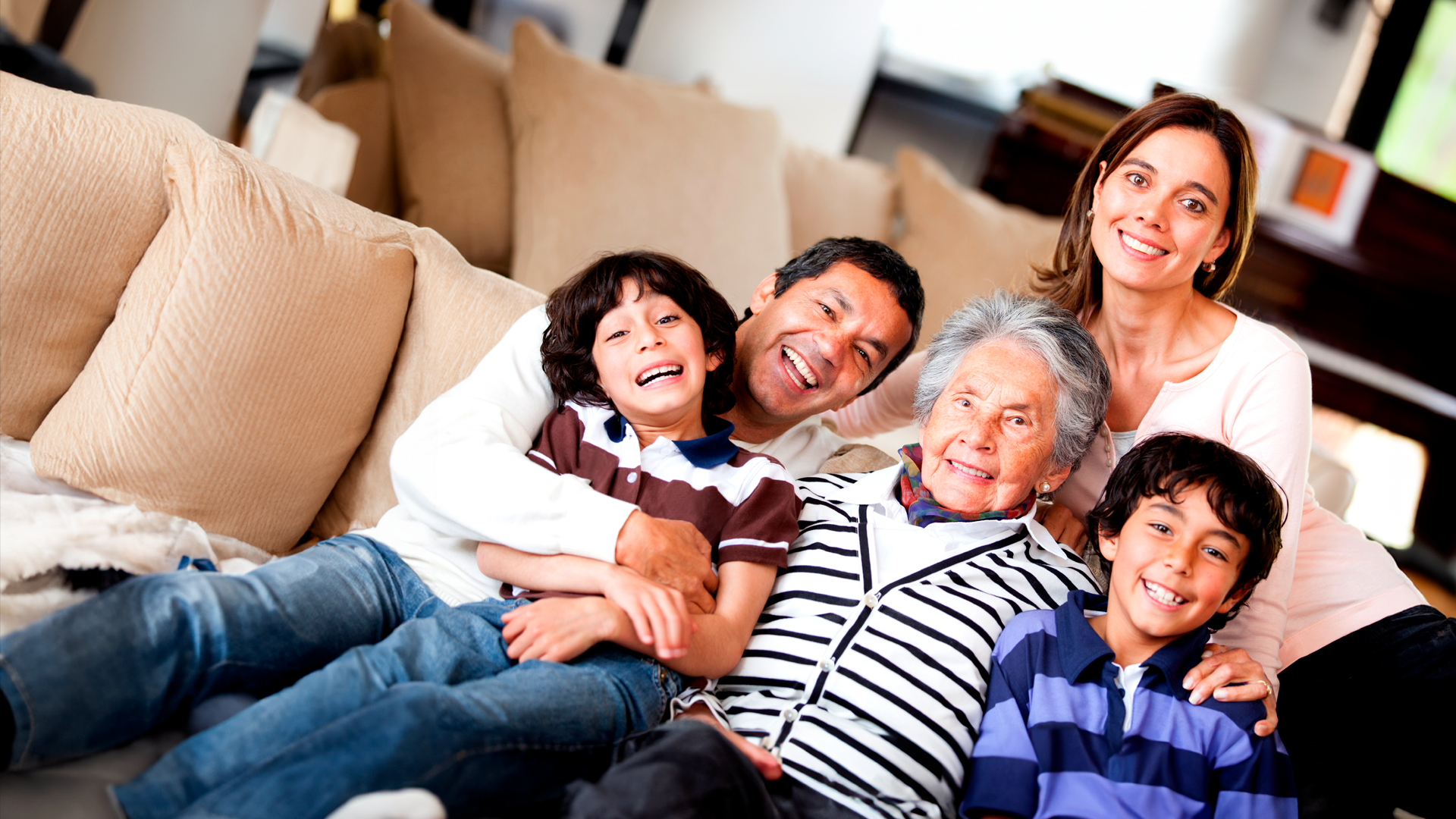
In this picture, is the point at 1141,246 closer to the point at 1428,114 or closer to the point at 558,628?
the point at 558,628

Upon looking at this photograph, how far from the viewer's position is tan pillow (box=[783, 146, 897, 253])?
2.91m

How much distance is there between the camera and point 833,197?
2.94m

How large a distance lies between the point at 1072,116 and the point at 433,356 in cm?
294

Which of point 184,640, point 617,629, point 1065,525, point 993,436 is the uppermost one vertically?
point 993,436

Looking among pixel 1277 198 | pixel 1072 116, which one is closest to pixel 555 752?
pixel 1072 116

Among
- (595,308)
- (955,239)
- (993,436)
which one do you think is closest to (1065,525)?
(993,436)

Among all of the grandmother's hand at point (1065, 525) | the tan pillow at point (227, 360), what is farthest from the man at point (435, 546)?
the grandmother's hand at point (1065, 525)

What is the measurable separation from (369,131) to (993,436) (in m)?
1.92

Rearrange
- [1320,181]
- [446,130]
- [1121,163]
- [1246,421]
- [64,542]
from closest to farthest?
[64,542]
[1246,421]
[1121,163]
[446,130]
[1320,181]

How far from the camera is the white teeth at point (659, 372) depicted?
4.17 feet

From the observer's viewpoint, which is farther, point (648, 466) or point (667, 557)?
point (648, 466)

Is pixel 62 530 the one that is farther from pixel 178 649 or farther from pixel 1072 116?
pixel 1072 116

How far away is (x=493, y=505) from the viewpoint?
1.17 meters

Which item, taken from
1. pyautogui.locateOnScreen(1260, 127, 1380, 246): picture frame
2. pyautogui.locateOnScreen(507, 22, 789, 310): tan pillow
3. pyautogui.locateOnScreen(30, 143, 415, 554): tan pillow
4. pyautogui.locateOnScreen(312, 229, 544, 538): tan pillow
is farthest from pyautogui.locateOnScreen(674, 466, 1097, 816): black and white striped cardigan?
pyautogui.locateOnScreen(1260, 127, 1380, 246): picture frame
